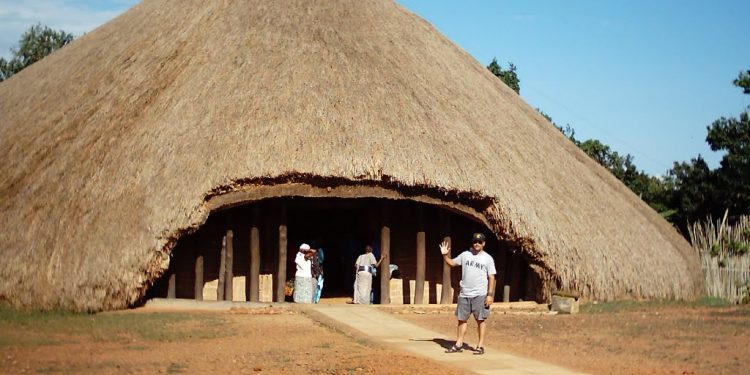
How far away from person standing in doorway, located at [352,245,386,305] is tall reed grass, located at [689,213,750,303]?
8.01 m

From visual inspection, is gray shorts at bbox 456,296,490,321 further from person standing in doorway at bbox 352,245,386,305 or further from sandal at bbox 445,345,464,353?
person standing in doorway at bbox 352,245,386,305

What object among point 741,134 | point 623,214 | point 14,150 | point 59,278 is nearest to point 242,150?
point 59,278

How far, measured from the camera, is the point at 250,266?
1938 centimetres

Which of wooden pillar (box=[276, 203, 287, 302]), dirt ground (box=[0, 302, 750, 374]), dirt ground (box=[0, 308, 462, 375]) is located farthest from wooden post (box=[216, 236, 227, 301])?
dirt ground (box=[0, 308, 462, 375])

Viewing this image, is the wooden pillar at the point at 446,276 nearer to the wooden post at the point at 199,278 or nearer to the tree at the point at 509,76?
the wooden post at the point at 199,278

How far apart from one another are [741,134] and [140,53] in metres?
21.1

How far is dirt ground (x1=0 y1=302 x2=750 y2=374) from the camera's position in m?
11.6

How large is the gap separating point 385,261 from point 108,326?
639 centimetres

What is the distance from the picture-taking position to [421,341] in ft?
45.5

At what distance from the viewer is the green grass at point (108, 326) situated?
1383 cm

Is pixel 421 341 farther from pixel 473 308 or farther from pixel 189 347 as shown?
pixel 189 347

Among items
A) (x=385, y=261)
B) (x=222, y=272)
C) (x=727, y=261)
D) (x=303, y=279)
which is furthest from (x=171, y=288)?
(x=727, y=261)

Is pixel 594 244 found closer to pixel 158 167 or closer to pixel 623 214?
pixel 623 214

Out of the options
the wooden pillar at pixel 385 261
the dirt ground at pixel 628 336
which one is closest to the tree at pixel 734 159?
the dirt ground at pixel 628 336
